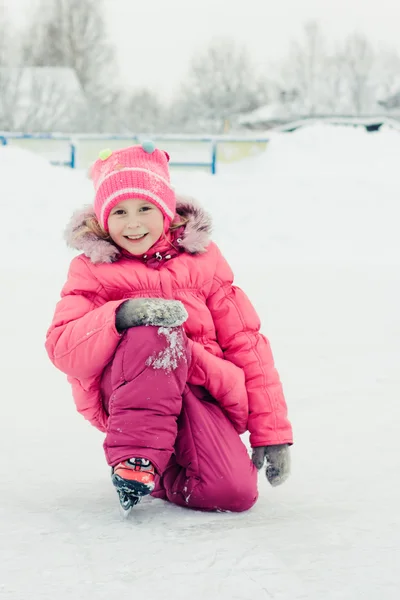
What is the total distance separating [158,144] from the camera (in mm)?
13531

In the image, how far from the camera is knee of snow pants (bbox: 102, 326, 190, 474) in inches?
67.6

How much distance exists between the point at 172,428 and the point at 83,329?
32 centimetres

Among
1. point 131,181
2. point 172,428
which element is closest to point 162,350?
point 172,428

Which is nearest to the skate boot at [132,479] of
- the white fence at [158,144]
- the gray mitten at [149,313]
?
the gray mitten at [149,313]

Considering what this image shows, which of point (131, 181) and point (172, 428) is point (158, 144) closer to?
point (131, 181)

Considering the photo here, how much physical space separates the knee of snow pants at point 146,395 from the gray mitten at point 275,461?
322 mm

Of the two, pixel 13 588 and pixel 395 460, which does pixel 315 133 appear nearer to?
pixel 395 460

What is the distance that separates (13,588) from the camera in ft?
4.36

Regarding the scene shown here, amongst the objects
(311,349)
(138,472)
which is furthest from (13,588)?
(311,349)

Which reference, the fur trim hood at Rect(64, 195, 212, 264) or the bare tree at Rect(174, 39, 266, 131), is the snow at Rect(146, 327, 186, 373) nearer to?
the fur trim hood at Rect(64, 195, 212, 264)

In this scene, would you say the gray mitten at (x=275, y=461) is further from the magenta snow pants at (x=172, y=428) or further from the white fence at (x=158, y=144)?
the white fence at (x=158, y=144)

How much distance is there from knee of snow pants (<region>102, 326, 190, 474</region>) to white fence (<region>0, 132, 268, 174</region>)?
11.4m

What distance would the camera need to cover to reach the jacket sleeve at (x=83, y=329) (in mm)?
1821

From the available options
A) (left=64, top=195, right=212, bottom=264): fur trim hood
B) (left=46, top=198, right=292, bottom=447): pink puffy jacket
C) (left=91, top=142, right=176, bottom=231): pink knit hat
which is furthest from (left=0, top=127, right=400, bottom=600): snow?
(left=91, top=142, right=176, bottom=231): pink knit hat
